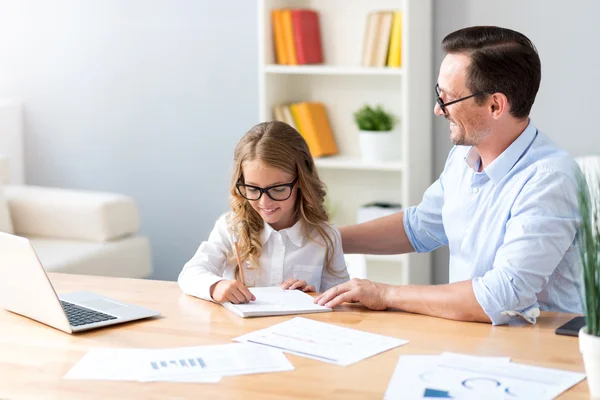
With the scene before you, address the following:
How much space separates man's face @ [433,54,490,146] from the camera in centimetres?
220

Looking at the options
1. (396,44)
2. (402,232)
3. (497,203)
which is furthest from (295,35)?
(497,203)

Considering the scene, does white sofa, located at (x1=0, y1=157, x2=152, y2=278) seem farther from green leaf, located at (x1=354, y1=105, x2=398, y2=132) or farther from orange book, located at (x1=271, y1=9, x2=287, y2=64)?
green leaf, located at (x1=354, y1=105, x2=398, y2=132)

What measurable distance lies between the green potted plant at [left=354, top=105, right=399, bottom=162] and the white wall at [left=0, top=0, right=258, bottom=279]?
2.34ft

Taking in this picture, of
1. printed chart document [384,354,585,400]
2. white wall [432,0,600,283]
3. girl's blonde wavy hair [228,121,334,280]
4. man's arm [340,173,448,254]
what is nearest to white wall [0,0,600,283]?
white wall [432,0,600,283]

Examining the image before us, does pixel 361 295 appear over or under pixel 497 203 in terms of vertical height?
under

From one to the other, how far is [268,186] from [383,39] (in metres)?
1.91

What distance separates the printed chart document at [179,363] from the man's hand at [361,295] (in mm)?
319

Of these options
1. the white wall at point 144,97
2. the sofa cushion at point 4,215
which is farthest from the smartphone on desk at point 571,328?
the sofa cushion at point 4,215

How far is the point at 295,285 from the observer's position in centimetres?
224

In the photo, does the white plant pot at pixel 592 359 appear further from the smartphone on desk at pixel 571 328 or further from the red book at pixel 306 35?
the red book at pixel 306 35

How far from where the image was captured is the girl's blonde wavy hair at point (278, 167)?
2.29 metres

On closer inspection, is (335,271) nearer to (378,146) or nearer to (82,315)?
(82,315)

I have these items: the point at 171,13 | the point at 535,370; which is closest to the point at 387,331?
the point at 535,370

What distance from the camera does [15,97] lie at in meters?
5.09
